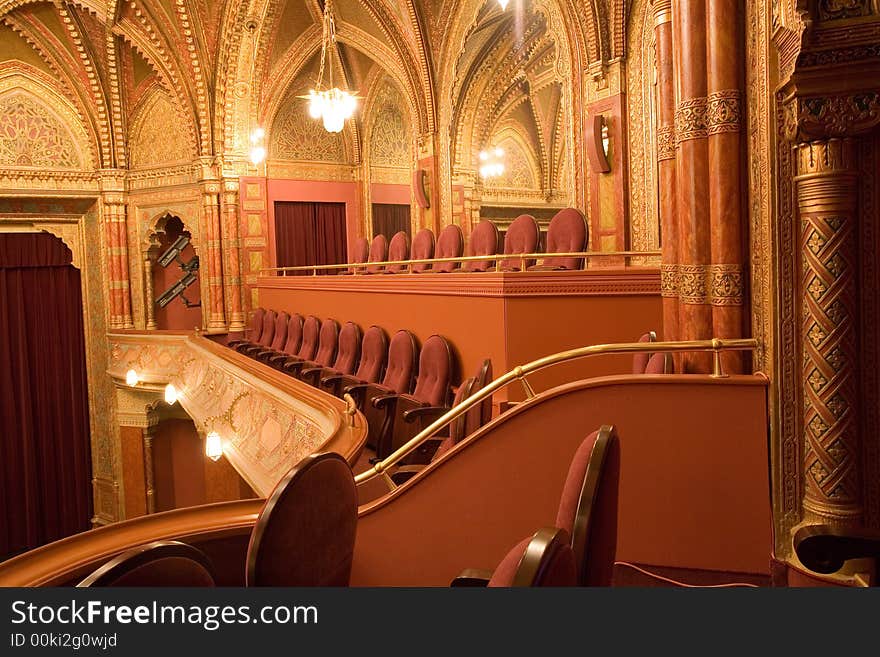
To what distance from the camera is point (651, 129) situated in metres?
7.28

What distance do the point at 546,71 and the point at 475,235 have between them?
7394 mm

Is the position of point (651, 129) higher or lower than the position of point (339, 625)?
higher

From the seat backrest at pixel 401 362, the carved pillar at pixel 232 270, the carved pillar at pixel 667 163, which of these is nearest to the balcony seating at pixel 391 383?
the seat backrest at pixel 401 362

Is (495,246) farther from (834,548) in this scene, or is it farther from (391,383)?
(834,548)

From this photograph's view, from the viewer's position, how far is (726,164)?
120 inches

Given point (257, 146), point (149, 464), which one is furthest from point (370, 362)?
point (149, 464)

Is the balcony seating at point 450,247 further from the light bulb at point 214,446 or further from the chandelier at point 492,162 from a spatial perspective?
the chandelier at point 492,162

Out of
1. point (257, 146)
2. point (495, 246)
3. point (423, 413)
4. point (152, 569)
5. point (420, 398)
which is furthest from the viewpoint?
point (257, 146)

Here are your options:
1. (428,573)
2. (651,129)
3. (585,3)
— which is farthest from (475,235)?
(428,573)

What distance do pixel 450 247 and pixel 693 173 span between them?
4.71 metres

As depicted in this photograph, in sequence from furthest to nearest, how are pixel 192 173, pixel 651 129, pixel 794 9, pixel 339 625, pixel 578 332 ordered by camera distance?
pixel 192 173
pixel 651 129
pixel 578 332
pixel 794 9
pixel 339 625

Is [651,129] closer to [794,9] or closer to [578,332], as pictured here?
[578,332]

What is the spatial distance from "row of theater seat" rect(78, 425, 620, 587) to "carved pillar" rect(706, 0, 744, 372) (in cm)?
165

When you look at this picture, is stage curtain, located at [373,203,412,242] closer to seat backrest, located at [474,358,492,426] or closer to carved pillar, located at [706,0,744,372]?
seat backrest, located at [474,358,492,426]
